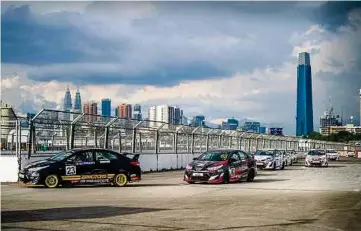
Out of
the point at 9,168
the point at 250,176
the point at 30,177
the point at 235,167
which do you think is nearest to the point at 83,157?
the point at 30,177

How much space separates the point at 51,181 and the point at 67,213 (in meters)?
7.17

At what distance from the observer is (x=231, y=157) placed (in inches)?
861

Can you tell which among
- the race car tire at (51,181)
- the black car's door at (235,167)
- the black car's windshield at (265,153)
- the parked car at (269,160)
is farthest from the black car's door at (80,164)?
the black car's windshield at (265,153)

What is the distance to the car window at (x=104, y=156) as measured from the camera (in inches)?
775

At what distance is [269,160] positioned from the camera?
1345 inches

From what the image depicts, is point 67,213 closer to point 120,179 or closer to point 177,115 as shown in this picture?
point 120,179

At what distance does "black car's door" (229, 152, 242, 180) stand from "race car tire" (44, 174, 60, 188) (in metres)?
6.50

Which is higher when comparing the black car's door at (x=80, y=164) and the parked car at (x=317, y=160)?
the black car's door at (x=80, y=164)

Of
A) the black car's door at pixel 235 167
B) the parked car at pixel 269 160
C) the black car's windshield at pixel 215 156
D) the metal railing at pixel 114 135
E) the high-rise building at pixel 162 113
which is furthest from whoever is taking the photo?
the high-rise building at pixel 162 113

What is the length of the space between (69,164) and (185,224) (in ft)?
31.6

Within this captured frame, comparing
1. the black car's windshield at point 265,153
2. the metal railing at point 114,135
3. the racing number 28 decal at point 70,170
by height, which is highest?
the metal railing at point 114,135

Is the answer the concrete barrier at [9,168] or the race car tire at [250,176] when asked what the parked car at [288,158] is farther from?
the concrete barrier at [9,168]

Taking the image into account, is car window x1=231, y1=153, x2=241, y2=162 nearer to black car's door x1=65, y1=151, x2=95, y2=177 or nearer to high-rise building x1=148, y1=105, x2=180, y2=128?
black car's door x1=65, y1=151, x2=95, y2=177

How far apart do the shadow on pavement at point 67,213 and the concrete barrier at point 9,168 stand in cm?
946
